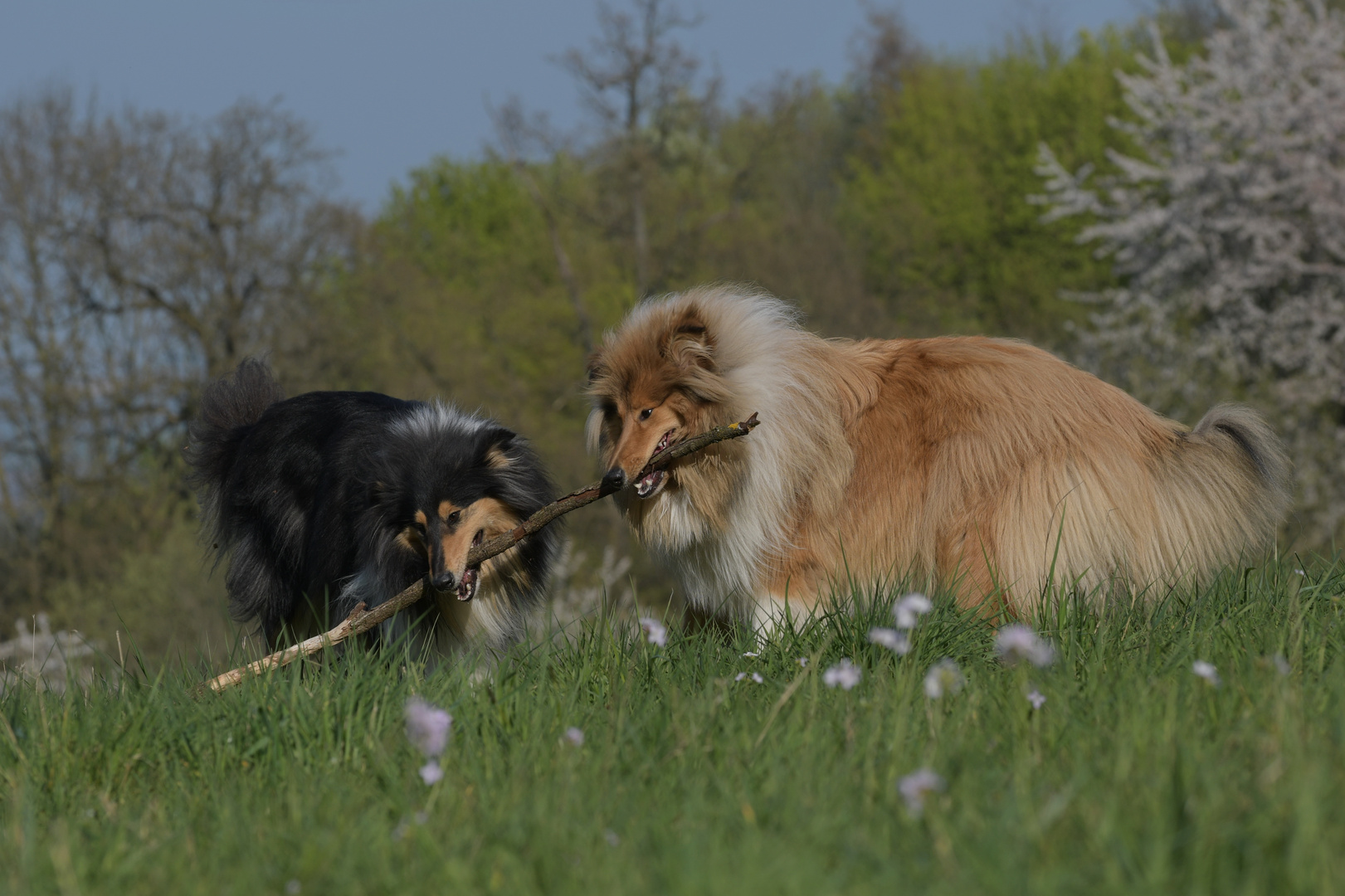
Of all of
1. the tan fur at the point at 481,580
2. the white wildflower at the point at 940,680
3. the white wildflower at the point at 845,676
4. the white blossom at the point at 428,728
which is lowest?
the tan fur at the point at 481,580

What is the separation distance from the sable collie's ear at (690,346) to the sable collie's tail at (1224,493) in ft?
6.10

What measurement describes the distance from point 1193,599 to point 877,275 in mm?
31429

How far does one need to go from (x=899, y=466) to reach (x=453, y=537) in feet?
6.18

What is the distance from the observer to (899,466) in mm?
4953

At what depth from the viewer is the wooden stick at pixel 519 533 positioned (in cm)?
404

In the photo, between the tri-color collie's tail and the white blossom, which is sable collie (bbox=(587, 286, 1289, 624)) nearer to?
the tri-color collie's tail

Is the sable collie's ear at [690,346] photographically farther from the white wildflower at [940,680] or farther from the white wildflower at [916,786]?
the white wildflower at [916,786]

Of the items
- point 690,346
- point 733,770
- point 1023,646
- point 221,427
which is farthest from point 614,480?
point 221,427

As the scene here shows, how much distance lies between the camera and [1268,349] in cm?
2009

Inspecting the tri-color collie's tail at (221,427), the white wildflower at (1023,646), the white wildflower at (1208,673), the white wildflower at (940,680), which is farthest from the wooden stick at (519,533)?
the white wildflower at (1208,673)

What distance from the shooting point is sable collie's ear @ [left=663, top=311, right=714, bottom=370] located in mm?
4988

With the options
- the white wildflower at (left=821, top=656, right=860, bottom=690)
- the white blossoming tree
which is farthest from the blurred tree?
the white wildflower at (left=821, top=656, right=860, bottom=690)

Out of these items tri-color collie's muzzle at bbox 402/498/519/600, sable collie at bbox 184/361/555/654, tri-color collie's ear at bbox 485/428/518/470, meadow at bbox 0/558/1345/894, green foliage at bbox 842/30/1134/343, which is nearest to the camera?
meadow at bbox 0/558/1345/894

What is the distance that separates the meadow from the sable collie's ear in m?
1.57
